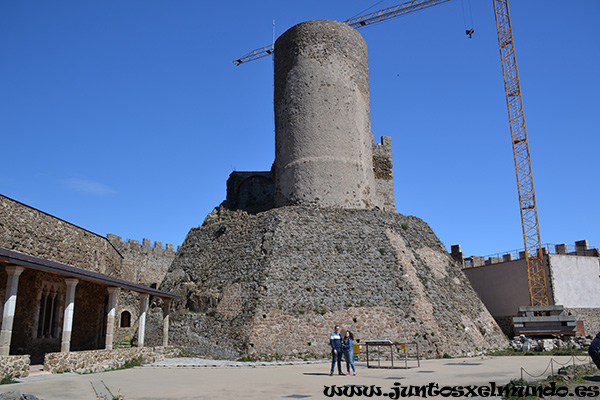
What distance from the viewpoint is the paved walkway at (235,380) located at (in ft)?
33.6

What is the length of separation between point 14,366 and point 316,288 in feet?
40.6

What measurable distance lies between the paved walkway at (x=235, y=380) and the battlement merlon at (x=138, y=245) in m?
22.8

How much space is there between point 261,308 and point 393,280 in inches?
248

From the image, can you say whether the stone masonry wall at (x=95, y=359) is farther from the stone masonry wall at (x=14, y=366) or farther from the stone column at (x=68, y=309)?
the stone masonry wall at (x=14, y=366)

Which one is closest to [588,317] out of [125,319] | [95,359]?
[125,319]

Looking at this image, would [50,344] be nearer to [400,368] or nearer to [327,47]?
[400,368]

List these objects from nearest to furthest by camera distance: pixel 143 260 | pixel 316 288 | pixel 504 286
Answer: pixel 316 288 < pixel 504 286 < pixel 143 260

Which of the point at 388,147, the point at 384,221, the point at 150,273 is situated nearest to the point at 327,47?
the point at 388,147

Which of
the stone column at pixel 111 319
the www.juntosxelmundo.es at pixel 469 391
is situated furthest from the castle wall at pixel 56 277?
the www.juntosxelmundo.es at pixel 469 391

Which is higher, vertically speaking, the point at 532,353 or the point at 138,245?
the point at 138,245

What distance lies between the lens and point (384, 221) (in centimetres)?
2678

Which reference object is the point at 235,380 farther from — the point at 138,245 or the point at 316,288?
the point at 138,245

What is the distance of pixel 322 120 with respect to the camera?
28.3 m

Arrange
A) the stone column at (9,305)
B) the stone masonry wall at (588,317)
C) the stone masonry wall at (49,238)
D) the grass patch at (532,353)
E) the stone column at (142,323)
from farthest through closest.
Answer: the stone masonry wall at (588,317) < the grass patch at (532,353) < the stone column at (142,323) < the stone masonry wall at (49,238) < the stone column at (9,305)
